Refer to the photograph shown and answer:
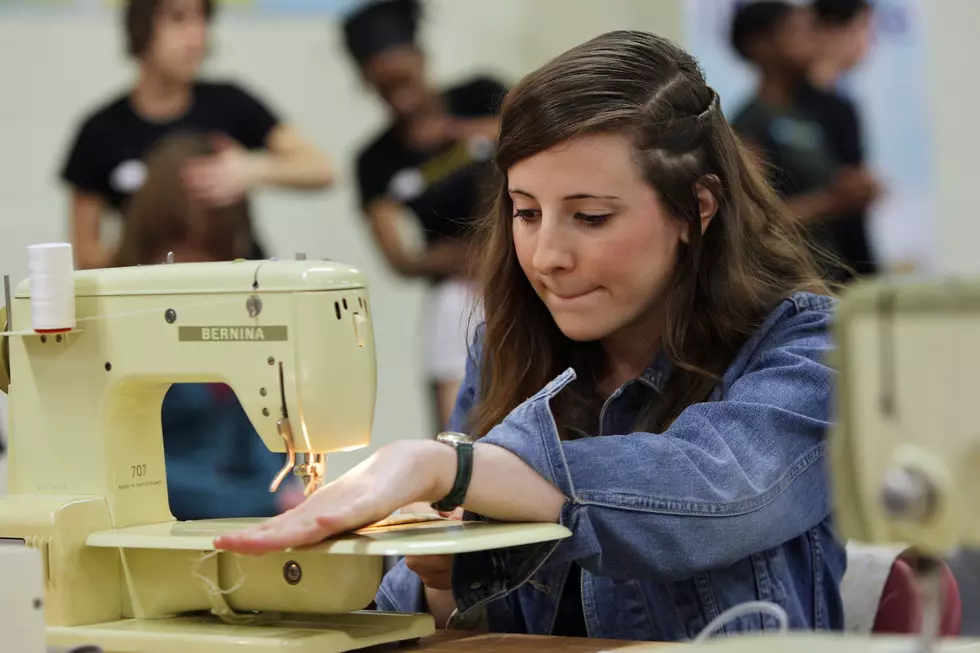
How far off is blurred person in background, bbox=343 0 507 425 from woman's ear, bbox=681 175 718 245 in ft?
Result: 7.63

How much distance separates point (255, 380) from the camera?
150 cm

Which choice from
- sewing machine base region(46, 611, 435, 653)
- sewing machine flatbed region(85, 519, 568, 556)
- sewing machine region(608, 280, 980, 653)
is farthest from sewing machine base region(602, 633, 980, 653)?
sewing machine base region(46, 611, 435, 653)

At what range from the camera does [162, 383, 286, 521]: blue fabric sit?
10.2 feet

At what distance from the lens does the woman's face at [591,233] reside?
157cm

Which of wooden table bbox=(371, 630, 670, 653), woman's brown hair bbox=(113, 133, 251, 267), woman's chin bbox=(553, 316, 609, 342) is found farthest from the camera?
woman's brown hair bbox=(113, 133, 251, 267)

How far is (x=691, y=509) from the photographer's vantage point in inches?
56.5

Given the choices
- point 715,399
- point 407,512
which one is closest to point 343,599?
point 407,512

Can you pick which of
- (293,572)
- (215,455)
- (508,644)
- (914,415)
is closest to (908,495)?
(914,415)

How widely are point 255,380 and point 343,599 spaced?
0.26m

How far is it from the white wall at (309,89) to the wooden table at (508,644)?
2488 mm

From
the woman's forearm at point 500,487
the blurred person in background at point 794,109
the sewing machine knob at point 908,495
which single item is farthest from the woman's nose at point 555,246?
the blurred person in background at point 794,109

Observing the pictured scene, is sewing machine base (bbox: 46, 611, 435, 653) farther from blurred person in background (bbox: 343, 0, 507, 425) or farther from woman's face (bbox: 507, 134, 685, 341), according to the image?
blurred person in background (bbox: 343, 0, 507, 425)

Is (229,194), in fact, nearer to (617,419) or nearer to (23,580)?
(617,419)

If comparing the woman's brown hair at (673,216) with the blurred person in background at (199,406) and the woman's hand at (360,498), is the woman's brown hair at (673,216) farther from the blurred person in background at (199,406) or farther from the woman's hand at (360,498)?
the blurred person in background at (199,406)
